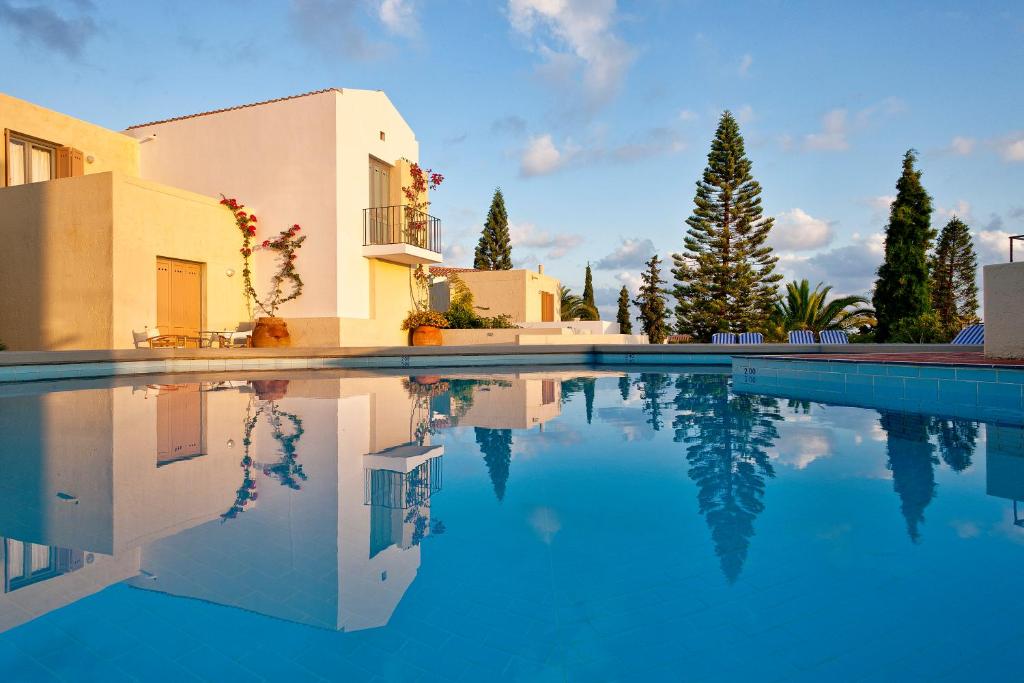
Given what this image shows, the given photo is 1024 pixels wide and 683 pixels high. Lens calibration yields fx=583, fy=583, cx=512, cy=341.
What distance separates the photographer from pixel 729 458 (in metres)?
3.42

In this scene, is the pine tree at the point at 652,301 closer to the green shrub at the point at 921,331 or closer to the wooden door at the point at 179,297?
the green shrub at the point at 921,331

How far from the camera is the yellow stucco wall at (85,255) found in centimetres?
1060

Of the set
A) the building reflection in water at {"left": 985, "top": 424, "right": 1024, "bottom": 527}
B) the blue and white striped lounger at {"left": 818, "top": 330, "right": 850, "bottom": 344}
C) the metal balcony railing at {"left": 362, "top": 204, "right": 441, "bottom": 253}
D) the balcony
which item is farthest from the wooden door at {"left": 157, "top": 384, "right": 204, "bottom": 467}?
the blue and white striped lounger at {"left": 818, "top": 330, "right": 850, "bottom": 344}

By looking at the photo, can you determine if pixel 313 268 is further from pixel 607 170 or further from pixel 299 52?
pixel 607 170

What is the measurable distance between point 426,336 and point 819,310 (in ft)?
44.7

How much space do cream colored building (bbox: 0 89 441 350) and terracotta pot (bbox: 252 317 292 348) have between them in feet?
1.19

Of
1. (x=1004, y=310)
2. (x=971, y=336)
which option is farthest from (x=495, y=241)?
(x=1004, y=310)

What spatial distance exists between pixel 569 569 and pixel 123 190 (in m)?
11.9

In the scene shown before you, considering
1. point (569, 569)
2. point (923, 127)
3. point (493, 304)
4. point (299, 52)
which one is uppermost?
point (299, 52)

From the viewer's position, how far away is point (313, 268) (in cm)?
1298

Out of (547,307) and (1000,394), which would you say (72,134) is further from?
(1000,394)

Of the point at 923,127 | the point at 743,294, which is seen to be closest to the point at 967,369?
the point at 923,127

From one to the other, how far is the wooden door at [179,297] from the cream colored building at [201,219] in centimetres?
2

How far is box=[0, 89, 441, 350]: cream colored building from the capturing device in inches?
425
